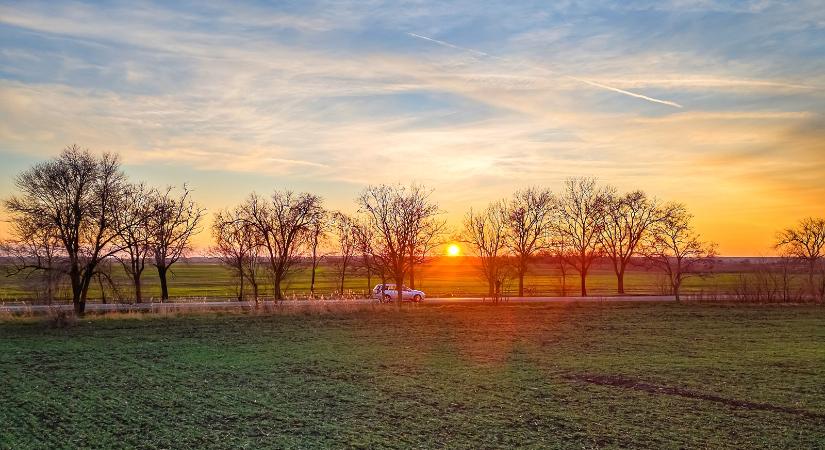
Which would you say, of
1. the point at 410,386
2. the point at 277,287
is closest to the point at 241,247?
the point at 277,287

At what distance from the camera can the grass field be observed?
471 inches

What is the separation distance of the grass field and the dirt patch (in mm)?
64

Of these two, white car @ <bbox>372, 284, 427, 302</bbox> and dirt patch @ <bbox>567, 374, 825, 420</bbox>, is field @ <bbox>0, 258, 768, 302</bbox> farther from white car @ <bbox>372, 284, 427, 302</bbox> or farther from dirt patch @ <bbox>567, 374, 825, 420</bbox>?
dirt patch @ <bbox>567, 374, 825, 420</bbox>

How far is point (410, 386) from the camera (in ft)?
54.6

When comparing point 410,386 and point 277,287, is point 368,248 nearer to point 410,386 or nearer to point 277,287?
point 277,287

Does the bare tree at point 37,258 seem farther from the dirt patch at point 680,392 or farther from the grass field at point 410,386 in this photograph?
the dirt patch at point 680,392

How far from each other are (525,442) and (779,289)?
153 feet

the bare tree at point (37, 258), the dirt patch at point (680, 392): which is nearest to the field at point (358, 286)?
the bare tree at point (37, 258)

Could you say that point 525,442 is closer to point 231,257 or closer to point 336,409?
point 336,409

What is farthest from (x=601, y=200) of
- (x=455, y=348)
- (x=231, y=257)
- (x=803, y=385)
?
(x=803, y=385)

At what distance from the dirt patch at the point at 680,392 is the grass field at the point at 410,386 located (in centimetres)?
6

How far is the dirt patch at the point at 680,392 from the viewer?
1374 cm

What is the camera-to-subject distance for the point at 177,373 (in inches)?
732

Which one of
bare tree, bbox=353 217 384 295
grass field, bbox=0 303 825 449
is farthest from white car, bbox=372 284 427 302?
grass field, bbox=0 303 825 449
